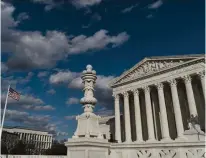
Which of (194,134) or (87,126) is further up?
(87,126)

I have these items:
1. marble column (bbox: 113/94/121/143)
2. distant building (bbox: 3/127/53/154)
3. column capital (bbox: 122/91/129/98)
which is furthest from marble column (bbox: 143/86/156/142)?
distant building (bbox: 3/127/53/154)

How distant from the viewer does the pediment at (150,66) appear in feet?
137

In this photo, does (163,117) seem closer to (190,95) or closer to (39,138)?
(190,95)

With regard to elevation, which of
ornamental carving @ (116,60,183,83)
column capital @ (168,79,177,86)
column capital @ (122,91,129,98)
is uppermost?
ornamental carving @ (116,60,183,83)

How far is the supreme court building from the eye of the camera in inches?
1542

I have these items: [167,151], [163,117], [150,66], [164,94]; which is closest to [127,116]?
[163,117]

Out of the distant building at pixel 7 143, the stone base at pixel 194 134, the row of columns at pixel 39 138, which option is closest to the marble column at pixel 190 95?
the stone base at pixel 194 134

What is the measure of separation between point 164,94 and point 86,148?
4334cm

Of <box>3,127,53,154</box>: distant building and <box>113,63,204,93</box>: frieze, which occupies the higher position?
<box>113,63,204,93</box>: frieze

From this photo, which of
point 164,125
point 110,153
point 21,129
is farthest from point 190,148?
point 21,129

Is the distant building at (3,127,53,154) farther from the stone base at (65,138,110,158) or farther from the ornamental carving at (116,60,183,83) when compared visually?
the stone base at (65,138,110,158)

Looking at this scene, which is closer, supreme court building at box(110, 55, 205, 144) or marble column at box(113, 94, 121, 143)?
supreme court building at box(110, 55, 205, 144)

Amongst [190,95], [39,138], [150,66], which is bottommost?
[39,138]

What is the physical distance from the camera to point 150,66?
4741 centimetres
